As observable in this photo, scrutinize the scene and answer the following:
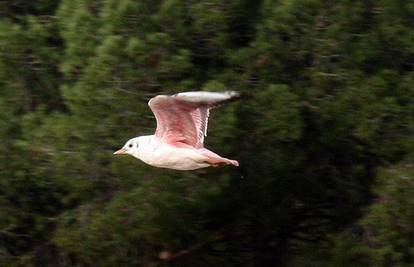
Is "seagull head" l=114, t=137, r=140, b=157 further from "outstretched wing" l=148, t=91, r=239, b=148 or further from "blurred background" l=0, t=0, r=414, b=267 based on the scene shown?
"blurred background" l=0, t=0, r=414, b=267

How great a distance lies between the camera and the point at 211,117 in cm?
1190

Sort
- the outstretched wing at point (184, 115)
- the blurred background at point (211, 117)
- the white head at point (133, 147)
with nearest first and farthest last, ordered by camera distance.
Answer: the outstretched wing at point (184, 115)
the white head at point (133, 147)
the blurred background at point (211, 117)

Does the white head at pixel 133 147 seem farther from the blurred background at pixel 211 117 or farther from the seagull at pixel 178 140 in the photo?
the blurred background at pixel 211 117

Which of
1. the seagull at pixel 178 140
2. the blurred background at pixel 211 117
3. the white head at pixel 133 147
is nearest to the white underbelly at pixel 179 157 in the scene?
the seagull at pixel 178 140

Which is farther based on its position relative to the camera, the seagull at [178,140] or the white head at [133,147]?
the white head at [133,147]

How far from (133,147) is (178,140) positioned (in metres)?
0.45

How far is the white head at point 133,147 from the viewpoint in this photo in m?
11.0

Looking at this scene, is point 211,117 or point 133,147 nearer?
point 133,147

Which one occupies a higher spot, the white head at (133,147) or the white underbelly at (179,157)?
the white underbelly at (179,157)

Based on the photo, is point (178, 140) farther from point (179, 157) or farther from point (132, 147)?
point (132, 147)

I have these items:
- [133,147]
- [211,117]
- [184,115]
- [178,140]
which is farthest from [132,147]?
[211,117]

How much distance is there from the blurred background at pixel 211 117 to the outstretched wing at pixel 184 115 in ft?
2.86

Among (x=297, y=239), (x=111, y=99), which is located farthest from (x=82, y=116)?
(x=297, y=239)

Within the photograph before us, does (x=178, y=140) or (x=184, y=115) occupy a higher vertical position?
(x=184, y=115)
